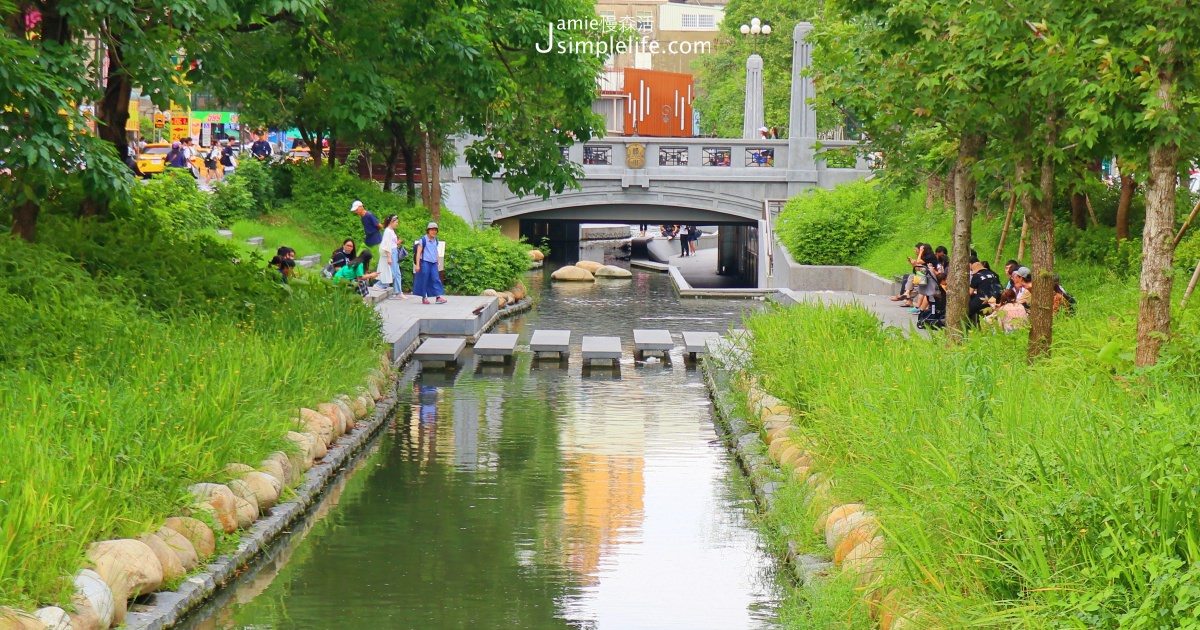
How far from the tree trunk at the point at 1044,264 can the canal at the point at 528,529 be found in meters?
3.13

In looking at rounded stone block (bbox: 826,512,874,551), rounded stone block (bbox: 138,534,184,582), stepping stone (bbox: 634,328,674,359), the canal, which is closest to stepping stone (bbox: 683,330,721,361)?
stepping stone (bbox: 634,328,674,359)

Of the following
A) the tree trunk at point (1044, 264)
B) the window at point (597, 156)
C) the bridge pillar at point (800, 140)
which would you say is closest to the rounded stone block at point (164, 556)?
the tree trunk at point (1044, 264)

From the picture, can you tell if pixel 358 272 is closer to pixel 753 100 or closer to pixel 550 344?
pixel 550 344

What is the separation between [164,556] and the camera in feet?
28.3

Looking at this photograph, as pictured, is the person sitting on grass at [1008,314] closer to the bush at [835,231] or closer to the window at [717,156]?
the bush at [835,231]

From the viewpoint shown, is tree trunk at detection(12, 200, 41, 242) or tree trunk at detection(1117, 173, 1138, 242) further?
tree trunk at detection(1117, 173, 1138, 242)

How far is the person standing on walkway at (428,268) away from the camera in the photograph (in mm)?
26531

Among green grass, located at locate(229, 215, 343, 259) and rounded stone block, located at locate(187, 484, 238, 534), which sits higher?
green grass, located at locate(229, 215, 343, 259)

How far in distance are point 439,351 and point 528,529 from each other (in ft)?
31.3

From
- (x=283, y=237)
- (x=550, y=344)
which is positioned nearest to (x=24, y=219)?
(x=550, y=344)

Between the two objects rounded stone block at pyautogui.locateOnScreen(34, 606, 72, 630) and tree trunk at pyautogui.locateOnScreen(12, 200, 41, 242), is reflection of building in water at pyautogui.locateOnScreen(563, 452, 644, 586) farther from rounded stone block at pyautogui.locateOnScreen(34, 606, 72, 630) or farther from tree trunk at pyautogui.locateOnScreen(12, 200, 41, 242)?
tree trunk at pyautogui.locateOnScreen(12, 200, 41, 242)

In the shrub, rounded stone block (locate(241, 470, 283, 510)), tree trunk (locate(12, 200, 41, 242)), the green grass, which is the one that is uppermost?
tree trunk (locate(12, 200, 41, 242))

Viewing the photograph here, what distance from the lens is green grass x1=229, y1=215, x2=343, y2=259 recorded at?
103 ft

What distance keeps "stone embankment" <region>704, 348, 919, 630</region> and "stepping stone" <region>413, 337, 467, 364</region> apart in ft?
14.3
